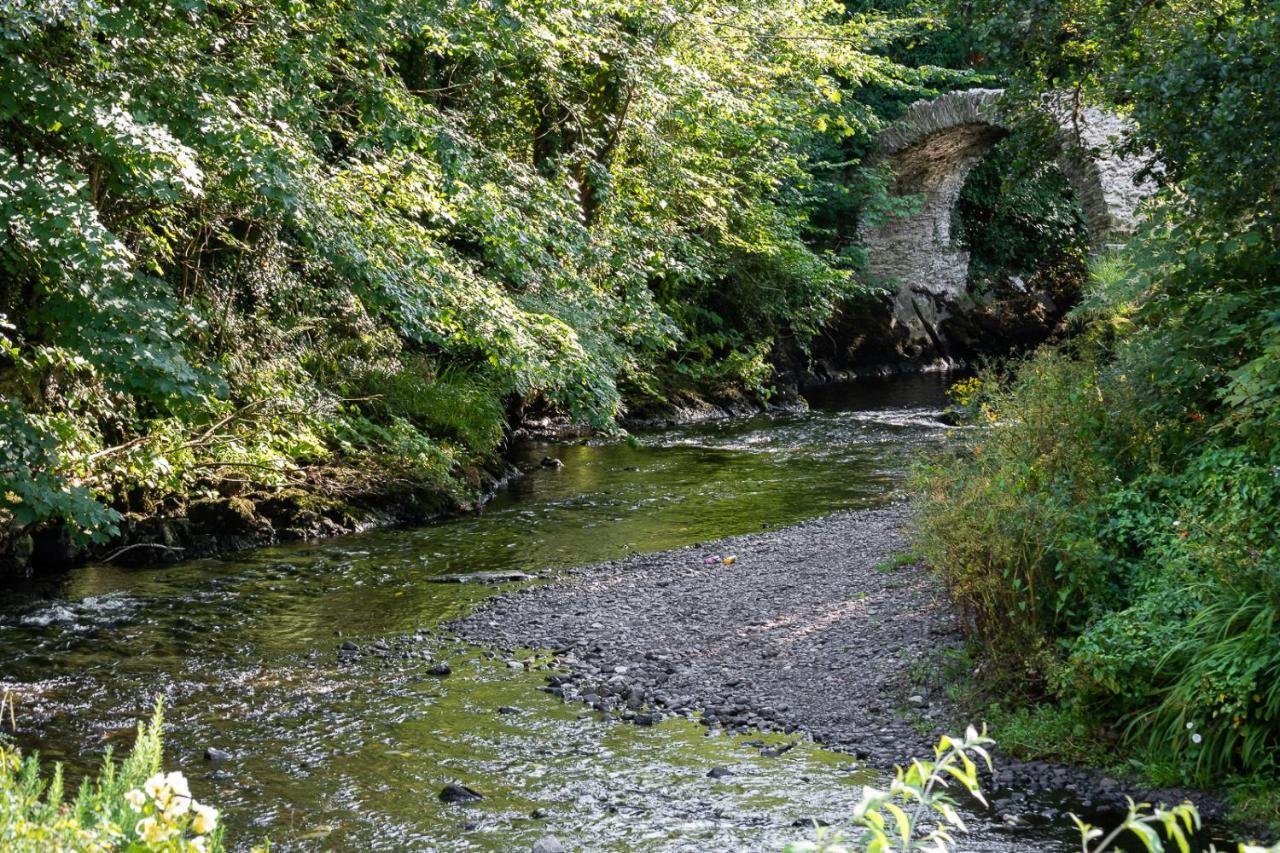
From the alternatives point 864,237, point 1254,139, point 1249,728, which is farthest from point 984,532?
point 864,237

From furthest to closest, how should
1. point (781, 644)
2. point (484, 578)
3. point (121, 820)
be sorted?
1. point (484, 578)
2. point (781, 644)
3. point (121, 820)

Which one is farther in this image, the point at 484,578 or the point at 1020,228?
the point at 1020,228

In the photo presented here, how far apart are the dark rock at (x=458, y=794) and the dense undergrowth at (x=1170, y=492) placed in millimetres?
2834

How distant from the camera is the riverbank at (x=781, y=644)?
6.13 meters

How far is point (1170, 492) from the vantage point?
6.63 meters

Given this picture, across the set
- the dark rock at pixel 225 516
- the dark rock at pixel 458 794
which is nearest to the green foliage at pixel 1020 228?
the dark rock at pixel 225 516

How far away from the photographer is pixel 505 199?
1198cm

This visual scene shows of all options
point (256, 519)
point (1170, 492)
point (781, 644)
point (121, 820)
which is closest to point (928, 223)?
point (256, 519)

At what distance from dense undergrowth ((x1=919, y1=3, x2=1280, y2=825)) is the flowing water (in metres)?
1.04

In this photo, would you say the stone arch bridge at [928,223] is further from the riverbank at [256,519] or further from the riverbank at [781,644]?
the riverbank at [781,644]

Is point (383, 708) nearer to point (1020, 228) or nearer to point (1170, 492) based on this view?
point (1170, 492)

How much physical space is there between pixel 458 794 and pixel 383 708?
137cm

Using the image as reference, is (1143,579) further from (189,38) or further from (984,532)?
(189,38)

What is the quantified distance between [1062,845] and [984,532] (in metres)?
2.02
